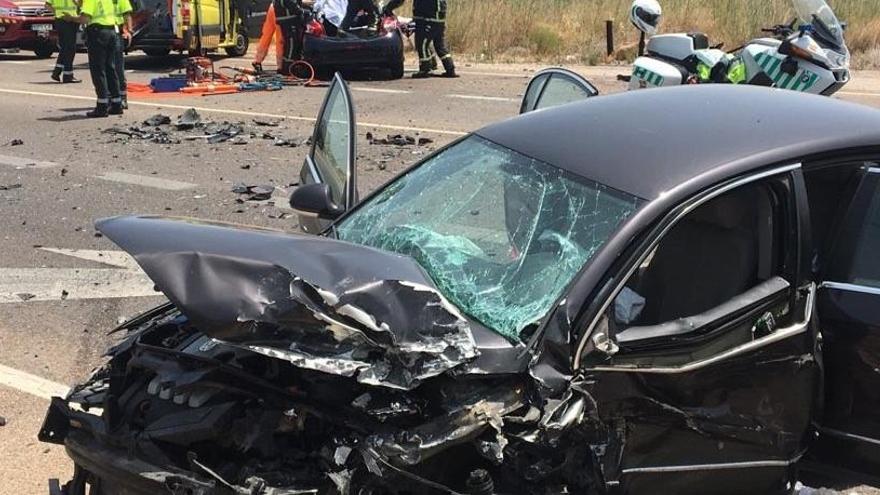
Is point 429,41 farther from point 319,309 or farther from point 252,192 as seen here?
point 319,309

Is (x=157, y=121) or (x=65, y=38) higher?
(x=65, y=38)

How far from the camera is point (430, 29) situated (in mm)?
16516

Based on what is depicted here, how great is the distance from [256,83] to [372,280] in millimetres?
13015

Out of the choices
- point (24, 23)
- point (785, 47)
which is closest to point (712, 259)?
point (785, 47)

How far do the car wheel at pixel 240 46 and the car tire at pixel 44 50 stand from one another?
13.1 feet

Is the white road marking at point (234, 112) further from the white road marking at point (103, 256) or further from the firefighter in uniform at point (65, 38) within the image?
the white road marking at point (103, 256)

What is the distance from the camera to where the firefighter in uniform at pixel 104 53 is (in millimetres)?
12148

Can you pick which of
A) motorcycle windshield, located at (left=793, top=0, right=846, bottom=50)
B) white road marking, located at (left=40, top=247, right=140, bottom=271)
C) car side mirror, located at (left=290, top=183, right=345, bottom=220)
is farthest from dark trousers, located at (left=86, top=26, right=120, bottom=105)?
car side mirror, located at (left=290, top=183, right=345, bottom=220)

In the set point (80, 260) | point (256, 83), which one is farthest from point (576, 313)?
point (256, 83)

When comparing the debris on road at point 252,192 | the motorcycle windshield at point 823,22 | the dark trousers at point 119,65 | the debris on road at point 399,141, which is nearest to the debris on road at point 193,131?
the debris on road at point 399,141

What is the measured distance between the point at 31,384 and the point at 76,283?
154 centimetres

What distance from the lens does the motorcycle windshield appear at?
7.94 metres

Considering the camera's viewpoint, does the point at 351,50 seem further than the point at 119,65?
Yes

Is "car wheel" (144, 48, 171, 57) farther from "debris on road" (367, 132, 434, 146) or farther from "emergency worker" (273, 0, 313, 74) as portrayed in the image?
"debris on road" (367, 132, 434, 146)
